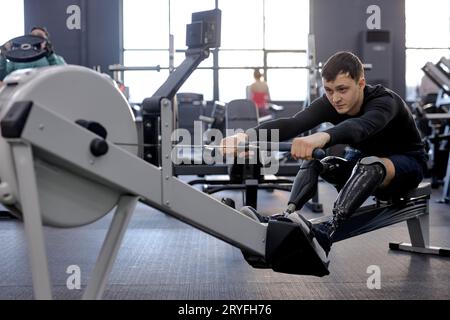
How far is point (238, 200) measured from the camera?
4.57 meters

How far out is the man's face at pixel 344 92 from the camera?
6.34 feet

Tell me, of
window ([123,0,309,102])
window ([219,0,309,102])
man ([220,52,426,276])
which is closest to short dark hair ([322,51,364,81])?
man ([220,52,426,276])

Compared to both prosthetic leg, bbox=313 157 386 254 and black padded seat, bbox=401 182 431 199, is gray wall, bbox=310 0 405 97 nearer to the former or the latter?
black padded seat, bbox=401 182 431 199

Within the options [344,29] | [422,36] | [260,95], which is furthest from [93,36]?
[422,36]

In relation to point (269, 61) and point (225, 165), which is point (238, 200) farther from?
A: point (269, 61)

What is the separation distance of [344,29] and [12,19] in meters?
4.92

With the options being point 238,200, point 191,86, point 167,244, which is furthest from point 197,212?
point 191,86

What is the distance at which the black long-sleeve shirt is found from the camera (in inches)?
76.8

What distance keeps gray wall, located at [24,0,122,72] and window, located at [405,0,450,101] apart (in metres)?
4.46

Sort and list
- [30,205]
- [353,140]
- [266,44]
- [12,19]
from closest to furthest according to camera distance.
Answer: [30,205], [353,140], [12,19], [266,44]

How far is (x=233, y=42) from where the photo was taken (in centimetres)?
905

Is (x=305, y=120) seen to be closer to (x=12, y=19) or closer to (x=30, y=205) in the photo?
(x=30, y=205)

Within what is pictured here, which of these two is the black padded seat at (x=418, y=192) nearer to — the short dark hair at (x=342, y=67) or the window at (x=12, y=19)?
the short dark hair at (x=342, y=67)
